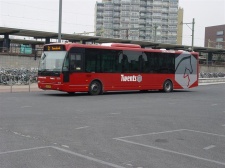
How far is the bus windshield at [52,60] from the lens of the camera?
20267mm

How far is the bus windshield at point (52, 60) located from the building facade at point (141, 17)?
11218 cm

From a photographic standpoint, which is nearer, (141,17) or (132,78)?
(132,78)

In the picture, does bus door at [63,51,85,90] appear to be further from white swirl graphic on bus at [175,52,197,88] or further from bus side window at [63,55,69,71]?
white swirl graphic on bus at [175,52,197,88]

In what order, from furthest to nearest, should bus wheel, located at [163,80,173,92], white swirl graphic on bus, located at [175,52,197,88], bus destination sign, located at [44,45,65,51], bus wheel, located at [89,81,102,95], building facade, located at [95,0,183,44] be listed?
building facade, located at [95,0,183,44], white swirl graphic on bus, located at [175,52,197,88], bus wheel, located at [163,80,173,92], bus wheel, located at [89,81,102,95], bus destination sign, located at [44,45,65,51]

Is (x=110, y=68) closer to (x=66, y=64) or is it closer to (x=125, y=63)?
(x=125, y=63)

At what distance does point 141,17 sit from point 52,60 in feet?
411

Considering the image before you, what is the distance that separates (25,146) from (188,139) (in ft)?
12.2

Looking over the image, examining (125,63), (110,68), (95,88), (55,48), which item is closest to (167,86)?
(125,63)

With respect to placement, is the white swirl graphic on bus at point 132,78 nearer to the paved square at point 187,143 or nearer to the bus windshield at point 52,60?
the bus windshield at point 52,60

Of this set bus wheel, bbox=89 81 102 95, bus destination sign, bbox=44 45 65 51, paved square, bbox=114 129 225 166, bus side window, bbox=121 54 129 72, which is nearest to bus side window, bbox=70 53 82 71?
bus destination sign, bbox=44 45 65 51

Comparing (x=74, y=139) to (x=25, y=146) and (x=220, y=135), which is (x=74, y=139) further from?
(x=220, y=135)

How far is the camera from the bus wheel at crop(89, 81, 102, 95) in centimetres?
2138

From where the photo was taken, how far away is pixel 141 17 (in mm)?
142750

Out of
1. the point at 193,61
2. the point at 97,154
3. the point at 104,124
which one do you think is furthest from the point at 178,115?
the point at 193,61
